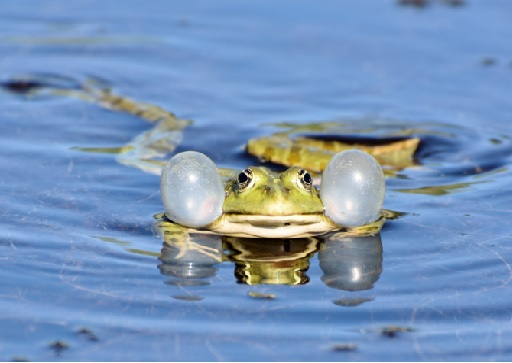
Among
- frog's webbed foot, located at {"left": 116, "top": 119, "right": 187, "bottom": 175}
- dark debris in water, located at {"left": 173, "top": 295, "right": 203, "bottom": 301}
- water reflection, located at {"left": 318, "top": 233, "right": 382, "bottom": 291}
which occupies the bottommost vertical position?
dark debris in water, located at {"left": 173, "top": 295, "right": 203, "bottom": 301}

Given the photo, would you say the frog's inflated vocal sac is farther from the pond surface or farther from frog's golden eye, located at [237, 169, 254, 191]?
the pond surface

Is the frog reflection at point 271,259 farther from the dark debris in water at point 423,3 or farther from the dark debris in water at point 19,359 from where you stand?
the dark debris in water at point 423,3

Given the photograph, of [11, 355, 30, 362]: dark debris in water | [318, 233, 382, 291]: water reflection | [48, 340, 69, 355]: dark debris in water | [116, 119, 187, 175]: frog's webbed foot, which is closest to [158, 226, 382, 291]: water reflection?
[318, 233, 382, 291]: water reflection

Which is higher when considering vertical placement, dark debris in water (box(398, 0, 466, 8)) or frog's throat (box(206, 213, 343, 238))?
dark debris in water (box(398, 0, 466, 8))

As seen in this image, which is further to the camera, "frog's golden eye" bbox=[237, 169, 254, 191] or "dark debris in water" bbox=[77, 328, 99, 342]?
"frog's golden eye" bbox=[237, 169, 254, 191]

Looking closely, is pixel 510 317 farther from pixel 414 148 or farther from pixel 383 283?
pixel 414 148

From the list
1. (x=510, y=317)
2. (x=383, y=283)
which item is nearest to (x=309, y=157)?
(x=383, y=283)

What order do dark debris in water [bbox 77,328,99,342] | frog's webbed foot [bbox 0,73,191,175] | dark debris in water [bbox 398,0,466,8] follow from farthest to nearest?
1. dark debris in water [bbox 398,0,466,8]
2. frog's webbed foot [bbox 0,73,191,175]
3. dark debris in water [bbox 77,328,99,342]

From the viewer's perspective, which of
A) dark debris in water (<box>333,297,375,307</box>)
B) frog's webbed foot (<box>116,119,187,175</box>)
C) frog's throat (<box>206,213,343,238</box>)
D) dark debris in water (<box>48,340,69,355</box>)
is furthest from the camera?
frog's webbed foot (<box>116,119,187,175</box>)
